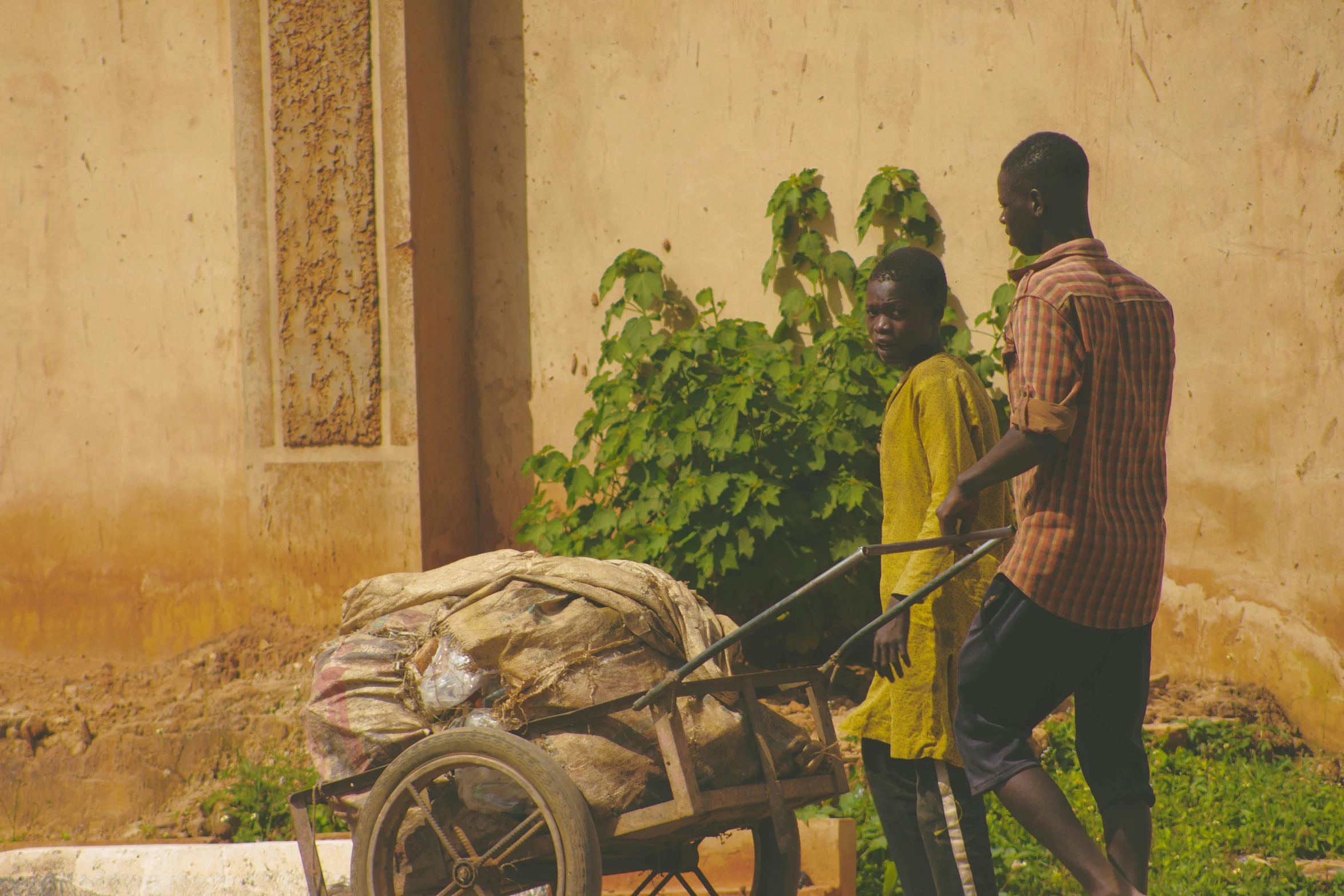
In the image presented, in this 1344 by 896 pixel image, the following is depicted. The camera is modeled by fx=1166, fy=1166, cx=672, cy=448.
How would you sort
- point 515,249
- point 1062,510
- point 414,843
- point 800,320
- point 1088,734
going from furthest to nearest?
1. point 515,249
2. point 800,320
3. point 414,843
4. point 1088,734
5. point 1062,510

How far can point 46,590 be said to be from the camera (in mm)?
6488

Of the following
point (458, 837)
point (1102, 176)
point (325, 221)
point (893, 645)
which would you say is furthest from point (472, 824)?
point (325, 221)

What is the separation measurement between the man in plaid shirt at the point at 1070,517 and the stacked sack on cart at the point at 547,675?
557 mm

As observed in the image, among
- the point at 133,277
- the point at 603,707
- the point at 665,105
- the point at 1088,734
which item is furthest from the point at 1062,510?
the point at 133,277

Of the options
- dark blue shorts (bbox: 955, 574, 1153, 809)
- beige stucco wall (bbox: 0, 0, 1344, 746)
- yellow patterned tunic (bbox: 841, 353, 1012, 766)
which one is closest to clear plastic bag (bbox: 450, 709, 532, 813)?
yellow patterned tunic (bbox: 841, 353, 1012, 766)

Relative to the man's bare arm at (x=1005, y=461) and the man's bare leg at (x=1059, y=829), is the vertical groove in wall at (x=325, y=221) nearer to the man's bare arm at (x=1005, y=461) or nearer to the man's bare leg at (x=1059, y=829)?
the man's bare arm at (x=1005, y=461)

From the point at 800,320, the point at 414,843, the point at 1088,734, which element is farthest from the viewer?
the point at 800,320

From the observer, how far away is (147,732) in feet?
18.0

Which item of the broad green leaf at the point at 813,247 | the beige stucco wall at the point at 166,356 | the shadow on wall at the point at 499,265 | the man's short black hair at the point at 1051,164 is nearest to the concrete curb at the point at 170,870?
the beige stucco wall at the point at 166,356

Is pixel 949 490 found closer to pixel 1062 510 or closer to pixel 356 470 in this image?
pixel 1062 510

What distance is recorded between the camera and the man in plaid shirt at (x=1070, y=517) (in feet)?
7.26

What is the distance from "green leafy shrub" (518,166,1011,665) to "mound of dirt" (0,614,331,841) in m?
1.48

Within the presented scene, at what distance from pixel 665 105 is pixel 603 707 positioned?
3.89 metres

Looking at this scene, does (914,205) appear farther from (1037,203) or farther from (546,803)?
(546,803)
